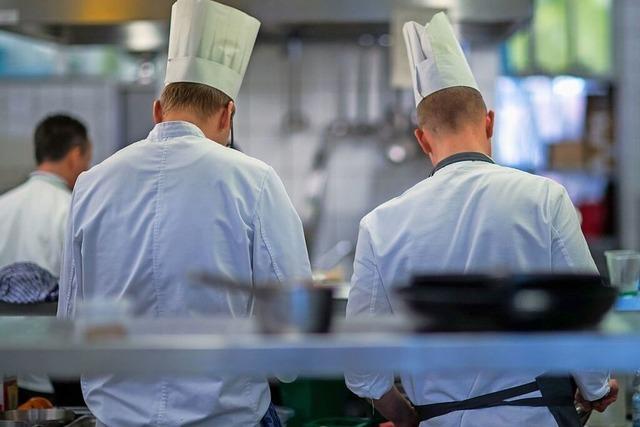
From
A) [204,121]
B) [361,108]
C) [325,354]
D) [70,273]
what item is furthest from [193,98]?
[361,108]

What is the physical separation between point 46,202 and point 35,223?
0.38 feet

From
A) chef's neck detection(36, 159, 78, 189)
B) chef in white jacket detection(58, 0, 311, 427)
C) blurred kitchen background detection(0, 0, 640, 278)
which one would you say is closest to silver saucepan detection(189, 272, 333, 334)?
chef in white jacket detection(58, 0, 311, 427)

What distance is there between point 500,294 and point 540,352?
0.36 feet

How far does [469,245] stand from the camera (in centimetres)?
269

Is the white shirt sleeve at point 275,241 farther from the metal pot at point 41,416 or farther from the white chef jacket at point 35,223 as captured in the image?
the white chef jacket at point 35,223

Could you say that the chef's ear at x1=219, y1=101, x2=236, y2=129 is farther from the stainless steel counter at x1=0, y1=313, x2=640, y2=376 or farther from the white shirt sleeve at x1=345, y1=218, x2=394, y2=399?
the stainless steel counter at x1=0, y1=313, x2=640, y2=376

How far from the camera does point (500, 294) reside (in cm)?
165

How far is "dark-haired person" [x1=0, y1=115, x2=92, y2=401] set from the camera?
4.79m

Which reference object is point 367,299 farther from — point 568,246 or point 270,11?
point 270,11

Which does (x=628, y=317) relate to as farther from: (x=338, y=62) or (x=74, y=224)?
(x=338, y=62)

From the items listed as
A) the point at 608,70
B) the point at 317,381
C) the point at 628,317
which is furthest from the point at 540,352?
the point at 608,70

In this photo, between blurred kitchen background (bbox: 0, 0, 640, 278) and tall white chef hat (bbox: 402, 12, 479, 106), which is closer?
tall white chef hat (bbox: 402, 12, 479, 106)

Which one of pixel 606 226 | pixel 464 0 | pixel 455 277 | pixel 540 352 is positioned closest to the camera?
pixel 540 352

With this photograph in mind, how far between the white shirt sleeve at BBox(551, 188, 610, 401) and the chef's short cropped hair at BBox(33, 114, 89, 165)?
2943mm
